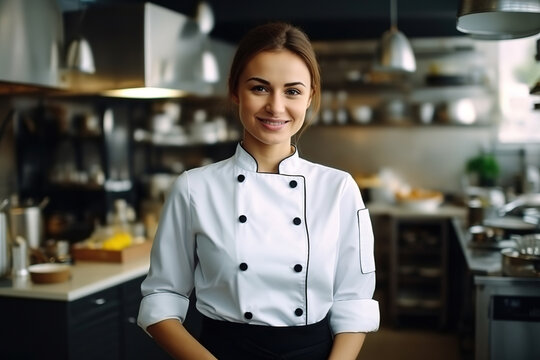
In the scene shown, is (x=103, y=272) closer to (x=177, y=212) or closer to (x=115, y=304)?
(x=115, y=304)

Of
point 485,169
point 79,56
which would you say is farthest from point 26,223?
point 485,169

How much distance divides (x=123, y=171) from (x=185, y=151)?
143 centimetres

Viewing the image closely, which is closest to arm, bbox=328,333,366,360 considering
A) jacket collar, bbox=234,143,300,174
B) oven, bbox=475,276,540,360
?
jacket collar, bbox=234,143,300,174

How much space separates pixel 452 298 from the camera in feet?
17.4

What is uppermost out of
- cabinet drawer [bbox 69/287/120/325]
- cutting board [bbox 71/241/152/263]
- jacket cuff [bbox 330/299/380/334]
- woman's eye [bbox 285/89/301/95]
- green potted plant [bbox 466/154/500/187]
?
woman's eye [bbox 285/89/301/95]

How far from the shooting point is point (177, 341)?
60.4 inches

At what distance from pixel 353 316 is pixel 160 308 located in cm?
48

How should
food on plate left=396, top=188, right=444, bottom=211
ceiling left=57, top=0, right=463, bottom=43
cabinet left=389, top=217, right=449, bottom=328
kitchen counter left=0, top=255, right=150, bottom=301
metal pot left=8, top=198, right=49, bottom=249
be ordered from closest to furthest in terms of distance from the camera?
kitchen counter left=0, top=255, right=150, bottom=301, metal pot left=8, top=198, right=49, bottom=249, ceiling left=57, top=0, right=463, bottom=43, cabinet left=389, top=217, right=449, bottom=328, food on plate left=396, top=188, right=444, bottom=211

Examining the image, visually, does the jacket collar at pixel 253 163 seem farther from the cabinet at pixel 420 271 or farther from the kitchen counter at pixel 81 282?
the cabinet at pixel 420 271

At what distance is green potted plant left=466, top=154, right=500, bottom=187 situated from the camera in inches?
232

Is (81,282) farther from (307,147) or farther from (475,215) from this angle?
(307,147)

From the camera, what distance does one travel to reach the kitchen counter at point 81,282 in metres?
2.87

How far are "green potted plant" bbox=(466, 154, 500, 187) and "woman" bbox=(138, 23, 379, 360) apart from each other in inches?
182

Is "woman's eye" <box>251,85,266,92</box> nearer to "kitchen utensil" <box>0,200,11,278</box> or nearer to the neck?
the neck
